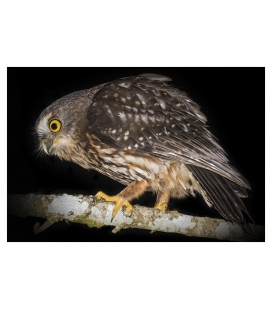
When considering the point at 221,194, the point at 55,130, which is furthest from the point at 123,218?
the point at 55,130

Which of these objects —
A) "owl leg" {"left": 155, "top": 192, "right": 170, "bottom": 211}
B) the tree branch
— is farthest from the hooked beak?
"owl leg" {"left": 155, "top": 192, "right": 170, "bottom": 211}

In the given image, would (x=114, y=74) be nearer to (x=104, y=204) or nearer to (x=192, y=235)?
Result: (x=104, y=204)

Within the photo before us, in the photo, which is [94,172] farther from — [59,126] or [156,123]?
[156,123]

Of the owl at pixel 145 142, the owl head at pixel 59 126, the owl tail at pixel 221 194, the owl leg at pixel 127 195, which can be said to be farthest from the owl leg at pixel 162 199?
the owl head at pixel 59 126

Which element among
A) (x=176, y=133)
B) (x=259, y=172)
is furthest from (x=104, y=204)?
(x=259, y=172)

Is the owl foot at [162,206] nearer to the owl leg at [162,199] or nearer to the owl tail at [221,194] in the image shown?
the owl leg at [162,199]

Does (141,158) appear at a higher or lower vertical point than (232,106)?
lower

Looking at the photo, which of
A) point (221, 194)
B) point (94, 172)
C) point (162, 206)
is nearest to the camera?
point (221, 194)
